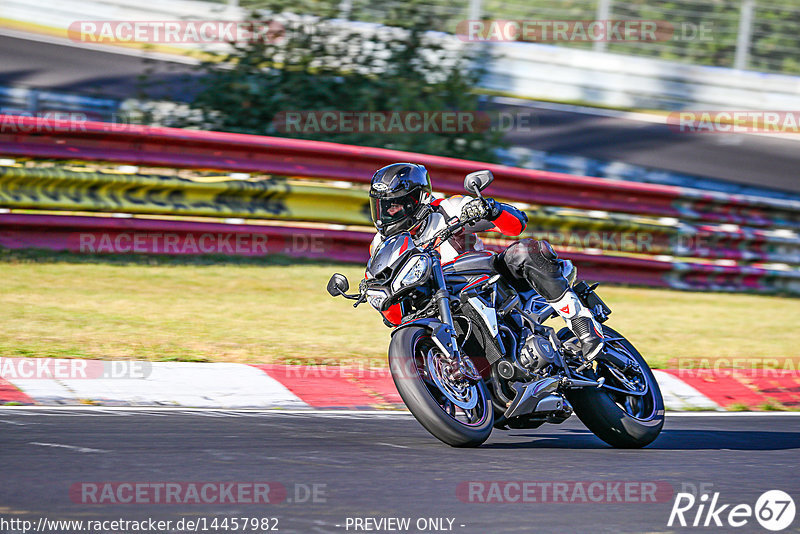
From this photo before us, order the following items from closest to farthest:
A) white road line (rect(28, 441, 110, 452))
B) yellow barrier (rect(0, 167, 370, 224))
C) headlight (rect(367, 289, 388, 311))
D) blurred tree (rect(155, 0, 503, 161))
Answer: white road line (rect(28, 441, 110, 452)), headlight (rect(367, 289, 388, 311)), yellow barrier (rect(0, 167, 370, 224)), blurred tree (rect(155, 0, 503, 161))

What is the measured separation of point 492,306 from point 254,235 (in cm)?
500

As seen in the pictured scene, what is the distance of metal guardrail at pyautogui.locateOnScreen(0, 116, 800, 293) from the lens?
9719 mm

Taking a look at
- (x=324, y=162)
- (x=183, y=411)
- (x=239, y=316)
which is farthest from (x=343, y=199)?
(x=183, y=411)

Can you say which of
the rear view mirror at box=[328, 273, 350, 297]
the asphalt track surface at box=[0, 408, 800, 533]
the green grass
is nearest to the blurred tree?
the green grass

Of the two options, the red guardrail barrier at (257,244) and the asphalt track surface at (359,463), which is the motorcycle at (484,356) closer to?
the asphalt track surface at (359,463)

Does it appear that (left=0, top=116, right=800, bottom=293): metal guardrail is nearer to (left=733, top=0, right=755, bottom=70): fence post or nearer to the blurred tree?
the blurred tree

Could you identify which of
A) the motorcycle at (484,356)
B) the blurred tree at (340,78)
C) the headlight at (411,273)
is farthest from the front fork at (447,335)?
the blurred tree at (340,78)

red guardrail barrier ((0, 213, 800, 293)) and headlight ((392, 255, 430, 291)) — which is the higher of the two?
headlight ((392, 255, 430, 291))

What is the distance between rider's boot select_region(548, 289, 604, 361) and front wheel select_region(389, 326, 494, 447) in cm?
63

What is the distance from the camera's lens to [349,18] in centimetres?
1292

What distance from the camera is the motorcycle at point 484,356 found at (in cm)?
534

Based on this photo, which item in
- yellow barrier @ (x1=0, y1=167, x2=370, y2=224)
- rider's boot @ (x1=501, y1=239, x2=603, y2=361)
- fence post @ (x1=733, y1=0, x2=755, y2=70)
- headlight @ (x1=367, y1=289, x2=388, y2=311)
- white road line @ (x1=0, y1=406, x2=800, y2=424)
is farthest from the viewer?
fence post @ (x1=733, y1=0, x2=755, y2=70)

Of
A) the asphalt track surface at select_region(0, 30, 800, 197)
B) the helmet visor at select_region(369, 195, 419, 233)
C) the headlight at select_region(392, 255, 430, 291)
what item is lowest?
the asphalt track surface at select_region(0, 30, 800, 197)

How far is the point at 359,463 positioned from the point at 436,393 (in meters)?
0.53
